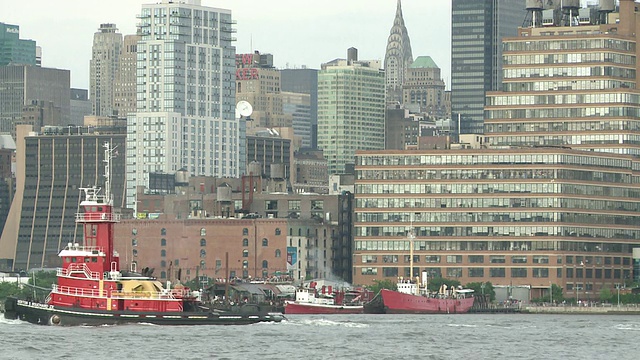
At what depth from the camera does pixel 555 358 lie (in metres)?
187

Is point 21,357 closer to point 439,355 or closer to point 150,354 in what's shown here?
point 150,354

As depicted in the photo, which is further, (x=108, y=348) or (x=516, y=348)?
(x=516, y=348)

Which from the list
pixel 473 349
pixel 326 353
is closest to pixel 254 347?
→ pixel 326 353

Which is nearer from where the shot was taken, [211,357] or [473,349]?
[211,357]

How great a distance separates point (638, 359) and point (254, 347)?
1474 inches

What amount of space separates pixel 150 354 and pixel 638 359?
46.8m

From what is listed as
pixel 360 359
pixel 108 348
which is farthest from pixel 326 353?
pixel 108 348

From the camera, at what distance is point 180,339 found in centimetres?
19850

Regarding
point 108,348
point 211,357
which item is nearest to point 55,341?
point 108,348

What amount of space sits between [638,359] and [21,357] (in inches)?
2311

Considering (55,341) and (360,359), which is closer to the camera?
(360,359)

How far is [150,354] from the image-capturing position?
7151 inches

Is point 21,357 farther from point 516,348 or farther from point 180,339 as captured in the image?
point 516,348

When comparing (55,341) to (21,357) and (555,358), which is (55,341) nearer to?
(21,357)
